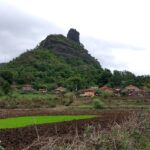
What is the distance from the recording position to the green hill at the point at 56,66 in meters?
94.4

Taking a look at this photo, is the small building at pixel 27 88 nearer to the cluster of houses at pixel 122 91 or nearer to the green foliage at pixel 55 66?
the green foliage at pixel 55 66

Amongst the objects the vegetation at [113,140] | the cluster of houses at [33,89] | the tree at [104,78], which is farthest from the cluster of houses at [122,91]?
the vegetation at [113,140]

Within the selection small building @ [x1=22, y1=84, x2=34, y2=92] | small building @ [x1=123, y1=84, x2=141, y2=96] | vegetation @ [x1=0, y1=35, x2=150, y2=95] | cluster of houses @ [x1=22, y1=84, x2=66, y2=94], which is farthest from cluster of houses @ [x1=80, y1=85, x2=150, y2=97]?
small building @ [x1=22, y1=84, x2=34, y2=92]

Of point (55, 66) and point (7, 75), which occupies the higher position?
point (55, 66)

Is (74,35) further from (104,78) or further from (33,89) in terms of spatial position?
(33,89)

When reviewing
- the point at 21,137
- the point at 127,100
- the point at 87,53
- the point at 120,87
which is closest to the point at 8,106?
the point at 127,100

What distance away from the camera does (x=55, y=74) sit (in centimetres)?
10094

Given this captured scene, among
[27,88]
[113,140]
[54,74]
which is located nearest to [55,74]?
[54,74]

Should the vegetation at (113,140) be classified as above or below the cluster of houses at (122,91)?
below

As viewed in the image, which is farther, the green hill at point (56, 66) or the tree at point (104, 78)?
the tree at point (104, 78)

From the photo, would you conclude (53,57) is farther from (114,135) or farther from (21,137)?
(114,135)

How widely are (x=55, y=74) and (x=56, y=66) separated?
571 centimetres

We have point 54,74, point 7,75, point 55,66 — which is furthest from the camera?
point 55,66

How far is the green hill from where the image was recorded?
94.4 meters
